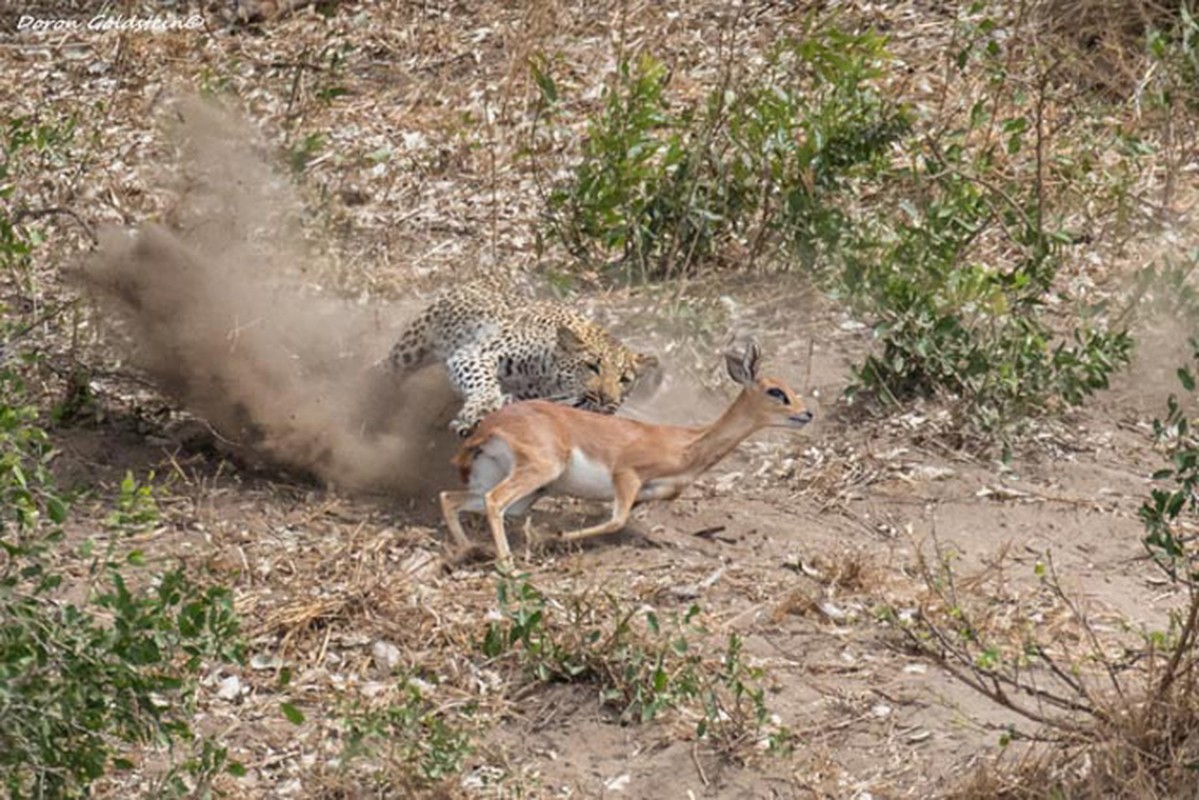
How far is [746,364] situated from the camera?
29.0 ft

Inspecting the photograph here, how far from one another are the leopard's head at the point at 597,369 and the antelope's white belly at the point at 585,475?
0.85 meters

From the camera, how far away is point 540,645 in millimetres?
7328

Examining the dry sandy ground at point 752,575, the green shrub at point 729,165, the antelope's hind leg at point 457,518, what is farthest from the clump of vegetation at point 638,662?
the green shrub at point 729,165

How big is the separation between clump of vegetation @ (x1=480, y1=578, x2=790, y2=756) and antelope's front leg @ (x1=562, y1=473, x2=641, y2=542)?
2.55ft

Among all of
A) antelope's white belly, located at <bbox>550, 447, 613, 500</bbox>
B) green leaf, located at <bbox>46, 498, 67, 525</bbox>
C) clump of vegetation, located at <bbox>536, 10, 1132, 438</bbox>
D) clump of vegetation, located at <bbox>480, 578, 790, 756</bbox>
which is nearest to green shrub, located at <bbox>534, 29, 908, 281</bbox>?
clump of vegetation, located at <bbox>536, 10, 1132, 438</bbox>

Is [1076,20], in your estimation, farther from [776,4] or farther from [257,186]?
[257,186]

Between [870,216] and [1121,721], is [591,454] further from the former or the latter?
[870,216]

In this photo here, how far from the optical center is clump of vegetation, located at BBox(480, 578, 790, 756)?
703 cm

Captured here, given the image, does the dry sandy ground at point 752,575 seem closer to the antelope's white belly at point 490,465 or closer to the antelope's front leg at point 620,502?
the antelope's front leg at point 620,502

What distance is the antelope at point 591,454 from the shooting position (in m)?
8.42

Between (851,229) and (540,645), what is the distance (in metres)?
3.88

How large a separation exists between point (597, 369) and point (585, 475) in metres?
0.99

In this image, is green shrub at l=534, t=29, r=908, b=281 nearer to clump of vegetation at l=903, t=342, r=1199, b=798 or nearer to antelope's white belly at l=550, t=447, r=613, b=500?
antelope's white belly at l=550, t=447, r=613, b=500

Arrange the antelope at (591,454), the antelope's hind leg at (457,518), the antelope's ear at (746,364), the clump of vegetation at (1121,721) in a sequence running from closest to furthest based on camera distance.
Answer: the clump of vegetation at (1121,721), the antelope's hind leg at (457,518), the antelope at (591,454), the antelope's ear at (746,364)
